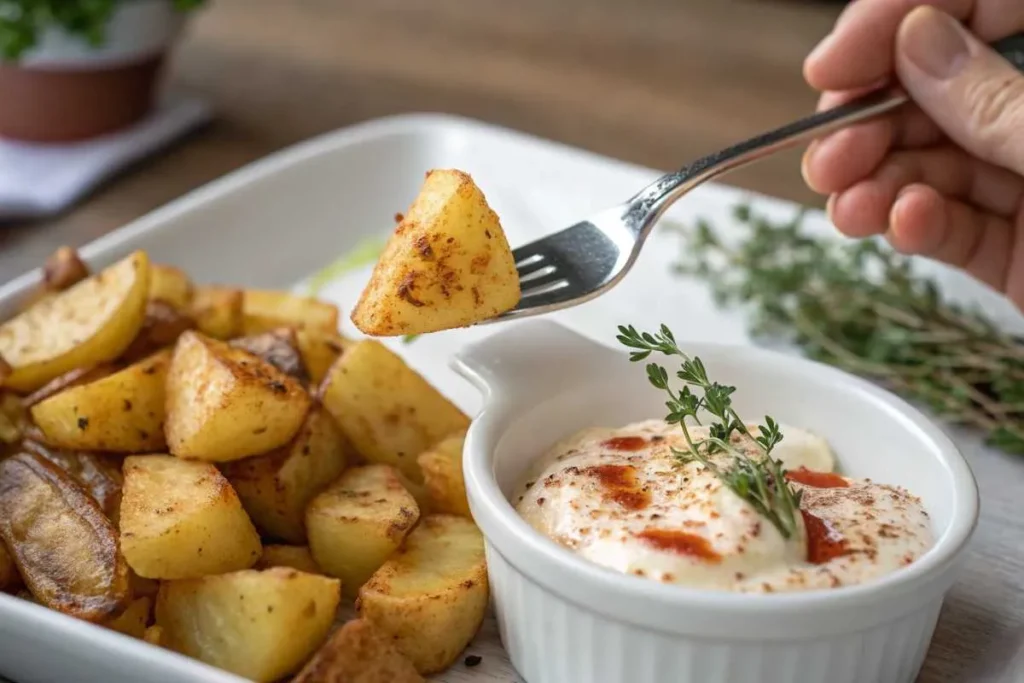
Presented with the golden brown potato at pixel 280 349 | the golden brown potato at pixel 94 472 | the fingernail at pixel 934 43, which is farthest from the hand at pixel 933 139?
the golden brown potato at pixel 94 472

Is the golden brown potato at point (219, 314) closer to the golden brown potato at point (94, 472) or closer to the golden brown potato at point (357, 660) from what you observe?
the golden brown potato at point (94, 472)

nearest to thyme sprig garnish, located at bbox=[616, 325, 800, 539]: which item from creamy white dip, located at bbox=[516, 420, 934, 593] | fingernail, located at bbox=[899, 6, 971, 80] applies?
creamy white dip, located at bbox=[516, 420, 934, 593]

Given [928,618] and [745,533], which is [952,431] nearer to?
[928,618]

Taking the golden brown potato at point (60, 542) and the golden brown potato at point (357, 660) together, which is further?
the golden brown potato at point (60, 542)

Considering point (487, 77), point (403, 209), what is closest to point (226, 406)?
point (403, 209)

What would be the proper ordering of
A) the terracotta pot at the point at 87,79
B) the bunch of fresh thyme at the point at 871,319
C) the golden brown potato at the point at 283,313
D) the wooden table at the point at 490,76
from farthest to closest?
the wooden table at the point at 490,76, the terracotta pot at the point at 87,79, the bunch of fresh thyme at the point at 871,319, the golden brown potato at the point at 283,313

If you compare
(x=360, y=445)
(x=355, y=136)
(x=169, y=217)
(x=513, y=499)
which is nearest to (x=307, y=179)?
(x=355, y=136)
